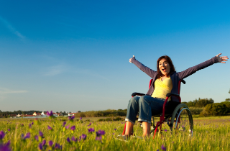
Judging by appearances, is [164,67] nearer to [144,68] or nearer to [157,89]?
[157,89]

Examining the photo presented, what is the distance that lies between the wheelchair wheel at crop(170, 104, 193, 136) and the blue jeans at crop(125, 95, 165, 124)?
320mm

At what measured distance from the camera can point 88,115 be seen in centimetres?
1180

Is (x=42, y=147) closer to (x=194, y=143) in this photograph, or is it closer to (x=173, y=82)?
(x=194, y=143)

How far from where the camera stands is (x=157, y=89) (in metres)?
3.86

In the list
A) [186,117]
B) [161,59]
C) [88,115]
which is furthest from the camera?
[88,115]

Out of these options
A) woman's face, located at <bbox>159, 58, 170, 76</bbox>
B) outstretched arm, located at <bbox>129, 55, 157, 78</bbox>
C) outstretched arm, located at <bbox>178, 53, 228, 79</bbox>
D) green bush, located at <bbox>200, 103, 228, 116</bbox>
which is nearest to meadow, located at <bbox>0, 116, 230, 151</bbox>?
outstretched arm, located at <bbox>178, 53, 228, 79</bbox>

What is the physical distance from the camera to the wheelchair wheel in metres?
3.25

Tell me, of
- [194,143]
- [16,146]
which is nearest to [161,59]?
[194,143]

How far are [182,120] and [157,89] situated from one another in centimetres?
77

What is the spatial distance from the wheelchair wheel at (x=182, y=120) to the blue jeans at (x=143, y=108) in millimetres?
320

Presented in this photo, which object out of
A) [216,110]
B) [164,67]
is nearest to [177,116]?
[164,67]

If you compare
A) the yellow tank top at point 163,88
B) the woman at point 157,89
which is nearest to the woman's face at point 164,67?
the woman at point 157,89

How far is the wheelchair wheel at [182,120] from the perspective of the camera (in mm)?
3246

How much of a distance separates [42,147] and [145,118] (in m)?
1.99
